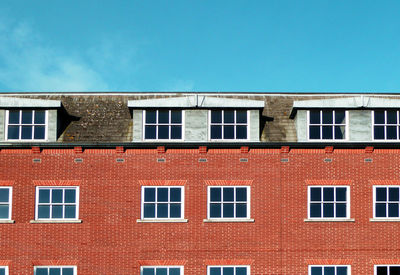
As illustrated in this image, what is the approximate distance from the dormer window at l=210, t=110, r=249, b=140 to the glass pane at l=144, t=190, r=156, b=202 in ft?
11.0

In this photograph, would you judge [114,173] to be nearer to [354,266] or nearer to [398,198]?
[354,266]

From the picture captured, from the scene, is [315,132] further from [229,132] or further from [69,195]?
[69,195]

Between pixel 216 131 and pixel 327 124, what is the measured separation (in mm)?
4739

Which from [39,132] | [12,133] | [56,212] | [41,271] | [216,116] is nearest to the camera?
[41,271]

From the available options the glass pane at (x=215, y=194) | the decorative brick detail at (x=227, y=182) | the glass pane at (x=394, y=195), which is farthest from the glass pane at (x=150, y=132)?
the glass pane at (x=394, y=195)

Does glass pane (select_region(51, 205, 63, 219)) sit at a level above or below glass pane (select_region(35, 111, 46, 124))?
below

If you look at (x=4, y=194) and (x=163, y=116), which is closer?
(x=4, y=194)

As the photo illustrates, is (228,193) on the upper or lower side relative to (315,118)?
lower

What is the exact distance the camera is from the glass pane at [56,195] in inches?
791

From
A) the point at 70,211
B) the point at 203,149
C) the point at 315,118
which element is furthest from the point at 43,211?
the point at 315,118

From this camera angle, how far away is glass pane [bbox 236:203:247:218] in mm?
20188

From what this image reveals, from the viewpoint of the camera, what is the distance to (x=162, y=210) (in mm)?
20109

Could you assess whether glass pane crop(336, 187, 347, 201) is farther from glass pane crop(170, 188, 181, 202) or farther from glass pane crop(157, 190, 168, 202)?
glass pane crop(157, 190, 168, 202)

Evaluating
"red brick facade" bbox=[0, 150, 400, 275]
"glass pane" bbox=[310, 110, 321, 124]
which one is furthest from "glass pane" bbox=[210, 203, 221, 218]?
"glass pane" bbox=[310, 110, 321, 124]
